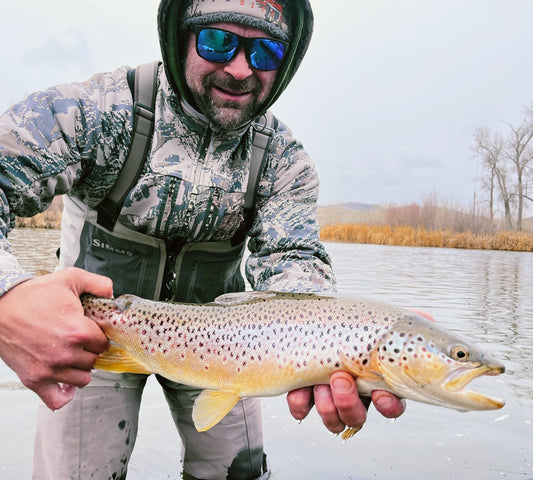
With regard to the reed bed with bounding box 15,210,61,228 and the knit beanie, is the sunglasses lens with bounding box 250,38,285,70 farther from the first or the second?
the reed bed with bounding box 15,210,61,228

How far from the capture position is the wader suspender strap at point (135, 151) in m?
2.47

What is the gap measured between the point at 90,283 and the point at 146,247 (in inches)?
29.9

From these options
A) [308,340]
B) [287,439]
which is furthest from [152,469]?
[308,340]

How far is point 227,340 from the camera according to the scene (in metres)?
2.05

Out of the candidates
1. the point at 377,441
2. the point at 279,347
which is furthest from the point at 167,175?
the point at 377,441

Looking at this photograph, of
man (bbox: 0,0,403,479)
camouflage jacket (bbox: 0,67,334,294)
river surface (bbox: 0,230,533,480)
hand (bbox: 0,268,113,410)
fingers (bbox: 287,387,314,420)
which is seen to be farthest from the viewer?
river surface (bbox: 0,230,533,480)

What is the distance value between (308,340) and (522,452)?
211cm

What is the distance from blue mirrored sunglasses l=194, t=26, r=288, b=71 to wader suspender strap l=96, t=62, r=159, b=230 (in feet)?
1.03

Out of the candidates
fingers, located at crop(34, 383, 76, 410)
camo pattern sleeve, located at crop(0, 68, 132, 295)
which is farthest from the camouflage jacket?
fingers, located at crop(34, 383, 76, 410)

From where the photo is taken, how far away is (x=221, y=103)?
255 centimetres

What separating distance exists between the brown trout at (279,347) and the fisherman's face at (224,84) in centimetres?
91

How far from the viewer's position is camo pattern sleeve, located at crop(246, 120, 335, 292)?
103 inches

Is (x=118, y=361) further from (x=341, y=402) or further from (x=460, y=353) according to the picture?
(x=460, y=353)

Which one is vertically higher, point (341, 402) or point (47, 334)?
point (47, 334)
